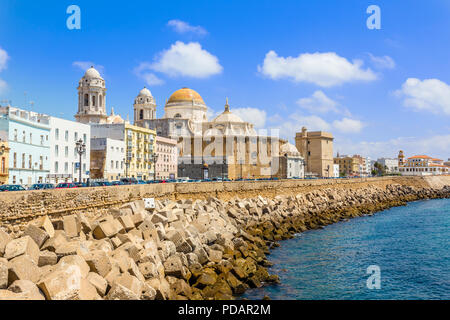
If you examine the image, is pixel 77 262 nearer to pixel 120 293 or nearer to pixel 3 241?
pixel 120 293

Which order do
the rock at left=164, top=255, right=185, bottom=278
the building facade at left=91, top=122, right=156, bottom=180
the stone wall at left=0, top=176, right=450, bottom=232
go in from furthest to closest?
1. the building facade at left=91, top=122, right=156, bottom=180
2. the stone wall at left=0, top=176, right=450, bottom=232
3. the rock at left=164, top=255, right=185, bottom=278

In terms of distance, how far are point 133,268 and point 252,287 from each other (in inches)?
210

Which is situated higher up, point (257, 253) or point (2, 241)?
point (2, 241)

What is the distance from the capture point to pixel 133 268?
1292cm

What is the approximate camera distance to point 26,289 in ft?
32.2

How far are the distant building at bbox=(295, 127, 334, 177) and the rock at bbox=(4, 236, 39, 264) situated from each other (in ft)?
296

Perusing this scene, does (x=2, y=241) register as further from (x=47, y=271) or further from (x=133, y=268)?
(x=133, y=268)

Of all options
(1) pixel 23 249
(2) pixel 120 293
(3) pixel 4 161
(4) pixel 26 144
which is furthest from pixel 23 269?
(4) pixel 26 144

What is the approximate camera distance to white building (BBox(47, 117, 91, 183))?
3891 centimetres

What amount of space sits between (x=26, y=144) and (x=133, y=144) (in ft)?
73.8

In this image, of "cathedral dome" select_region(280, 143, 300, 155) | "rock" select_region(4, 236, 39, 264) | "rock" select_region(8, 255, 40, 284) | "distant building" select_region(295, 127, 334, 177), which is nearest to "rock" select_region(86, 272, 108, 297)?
"rock" select_region(8, 255, 40, 284)

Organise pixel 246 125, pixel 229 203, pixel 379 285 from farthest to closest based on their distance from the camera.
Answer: pixel 246 125, pixel 229 203, pixel 379 285

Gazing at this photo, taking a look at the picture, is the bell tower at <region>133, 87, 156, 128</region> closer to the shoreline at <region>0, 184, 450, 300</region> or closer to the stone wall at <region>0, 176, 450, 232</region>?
the stone wall at <region>0, 176, 450, 232</region>
